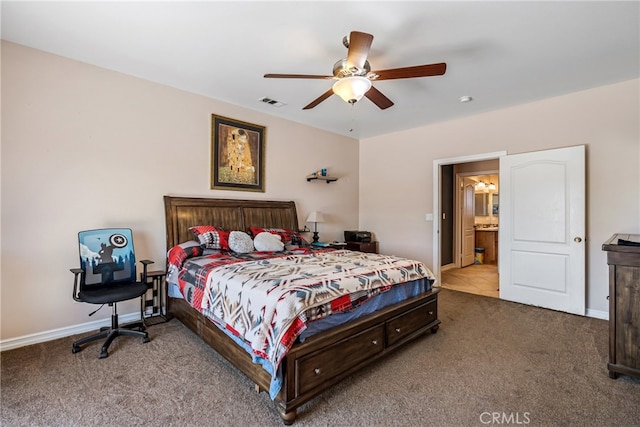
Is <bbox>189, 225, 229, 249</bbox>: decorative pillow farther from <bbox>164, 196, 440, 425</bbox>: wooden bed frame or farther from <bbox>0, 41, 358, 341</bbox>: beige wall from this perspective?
<bbox>0, 41, 358, 341</bbox>: beige wall

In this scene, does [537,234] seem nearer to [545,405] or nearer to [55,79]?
[545,405]

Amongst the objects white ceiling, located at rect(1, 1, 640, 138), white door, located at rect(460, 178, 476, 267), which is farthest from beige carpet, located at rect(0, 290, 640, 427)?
white door, located at rect(460, 178, 476, 267)

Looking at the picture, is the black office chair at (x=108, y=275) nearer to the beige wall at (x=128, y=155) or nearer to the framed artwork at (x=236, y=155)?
the beige wall at (x=128, y=155)

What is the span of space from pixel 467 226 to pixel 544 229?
120 inches

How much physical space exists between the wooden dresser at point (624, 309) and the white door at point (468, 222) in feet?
14.6

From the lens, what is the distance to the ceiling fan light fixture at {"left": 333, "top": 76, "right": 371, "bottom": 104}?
7.48 ft

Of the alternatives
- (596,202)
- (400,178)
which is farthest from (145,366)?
(596,202)

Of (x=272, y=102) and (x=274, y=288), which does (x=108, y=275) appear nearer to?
(x=274, y=288)

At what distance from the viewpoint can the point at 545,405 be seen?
6.26ft

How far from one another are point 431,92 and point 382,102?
46.8 inches

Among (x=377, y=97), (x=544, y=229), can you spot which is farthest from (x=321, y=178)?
(x=544, y=229)

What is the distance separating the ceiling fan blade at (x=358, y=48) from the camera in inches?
75.5

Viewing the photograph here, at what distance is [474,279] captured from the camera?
Result: 5445 mm

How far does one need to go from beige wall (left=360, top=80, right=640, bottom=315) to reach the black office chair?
4.16m
